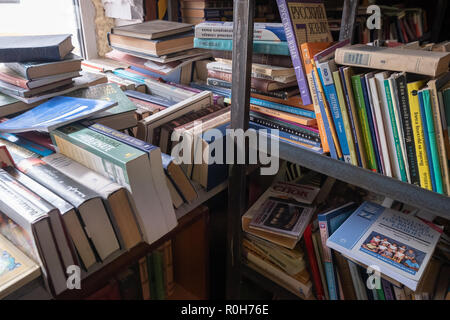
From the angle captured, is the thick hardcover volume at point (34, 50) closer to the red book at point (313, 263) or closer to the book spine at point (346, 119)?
the book spine at point (346, 119)

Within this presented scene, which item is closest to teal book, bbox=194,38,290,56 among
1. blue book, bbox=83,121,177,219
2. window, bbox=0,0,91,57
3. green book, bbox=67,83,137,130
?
green book, bbox=67,83,137,130

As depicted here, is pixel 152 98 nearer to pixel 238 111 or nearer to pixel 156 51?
pixel 156 51

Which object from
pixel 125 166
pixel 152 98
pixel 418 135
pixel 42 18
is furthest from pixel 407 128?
pixel 42 18

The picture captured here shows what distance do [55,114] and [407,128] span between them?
0.89 metres

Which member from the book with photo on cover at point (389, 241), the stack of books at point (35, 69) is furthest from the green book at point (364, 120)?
the stack of books at point (35, 69)

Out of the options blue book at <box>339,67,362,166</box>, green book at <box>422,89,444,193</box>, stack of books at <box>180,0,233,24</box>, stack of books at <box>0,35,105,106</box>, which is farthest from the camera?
stack of books at <box>180,0,233,24</box>

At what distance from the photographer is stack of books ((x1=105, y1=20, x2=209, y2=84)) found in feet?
4.22

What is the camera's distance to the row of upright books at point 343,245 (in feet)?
2.96

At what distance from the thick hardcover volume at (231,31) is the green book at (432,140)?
42 cm

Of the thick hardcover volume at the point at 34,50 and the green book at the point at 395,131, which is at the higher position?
the thick hardcover volume at the point at 34,50

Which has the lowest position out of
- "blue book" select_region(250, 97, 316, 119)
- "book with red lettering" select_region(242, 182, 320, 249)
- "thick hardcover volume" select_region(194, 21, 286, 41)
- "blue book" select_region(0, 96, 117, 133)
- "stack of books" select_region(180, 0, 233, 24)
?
"book with red lettering" select_region(242, 182, 320, 249)

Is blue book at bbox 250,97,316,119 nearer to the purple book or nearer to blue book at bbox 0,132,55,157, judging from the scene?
the purple book

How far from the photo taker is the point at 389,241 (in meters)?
0.93

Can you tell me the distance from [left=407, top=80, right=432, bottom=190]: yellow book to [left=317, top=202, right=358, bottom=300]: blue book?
297mm
